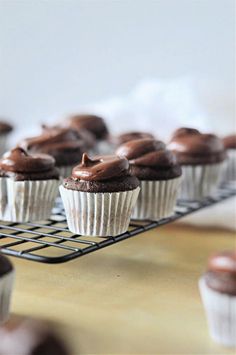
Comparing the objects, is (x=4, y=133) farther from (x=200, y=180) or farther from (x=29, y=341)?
(x=29, y=341)

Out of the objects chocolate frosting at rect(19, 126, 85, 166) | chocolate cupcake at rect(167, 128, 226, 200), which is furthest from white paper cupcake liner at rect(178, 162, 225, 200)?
chocolate frosting at rect(19, 126, 85, 166)

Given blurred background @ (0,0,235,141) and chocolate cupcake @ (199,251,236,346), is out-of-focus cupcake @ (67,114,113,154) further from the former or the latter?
chocolate cupcake @ (199,251,236,346)

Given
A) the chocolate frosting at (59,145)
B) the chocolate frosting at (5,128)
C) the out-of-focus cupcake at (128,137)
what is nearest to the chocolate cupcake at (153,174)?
the chocolate frosting at (59,145)

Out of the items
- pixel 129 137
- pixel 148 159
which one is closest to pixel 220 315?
pixel 148 159

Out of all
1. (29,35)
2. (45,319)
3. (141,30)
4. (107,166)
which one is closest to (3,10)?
(29,35)

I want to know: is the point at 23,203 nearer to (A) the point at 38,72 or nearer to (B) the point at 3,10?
(B) the point at 3,10

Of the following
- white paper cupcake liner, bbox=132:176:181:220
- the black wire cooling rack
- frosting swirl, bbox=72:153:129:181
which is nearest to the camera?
the black wire cooling rack
